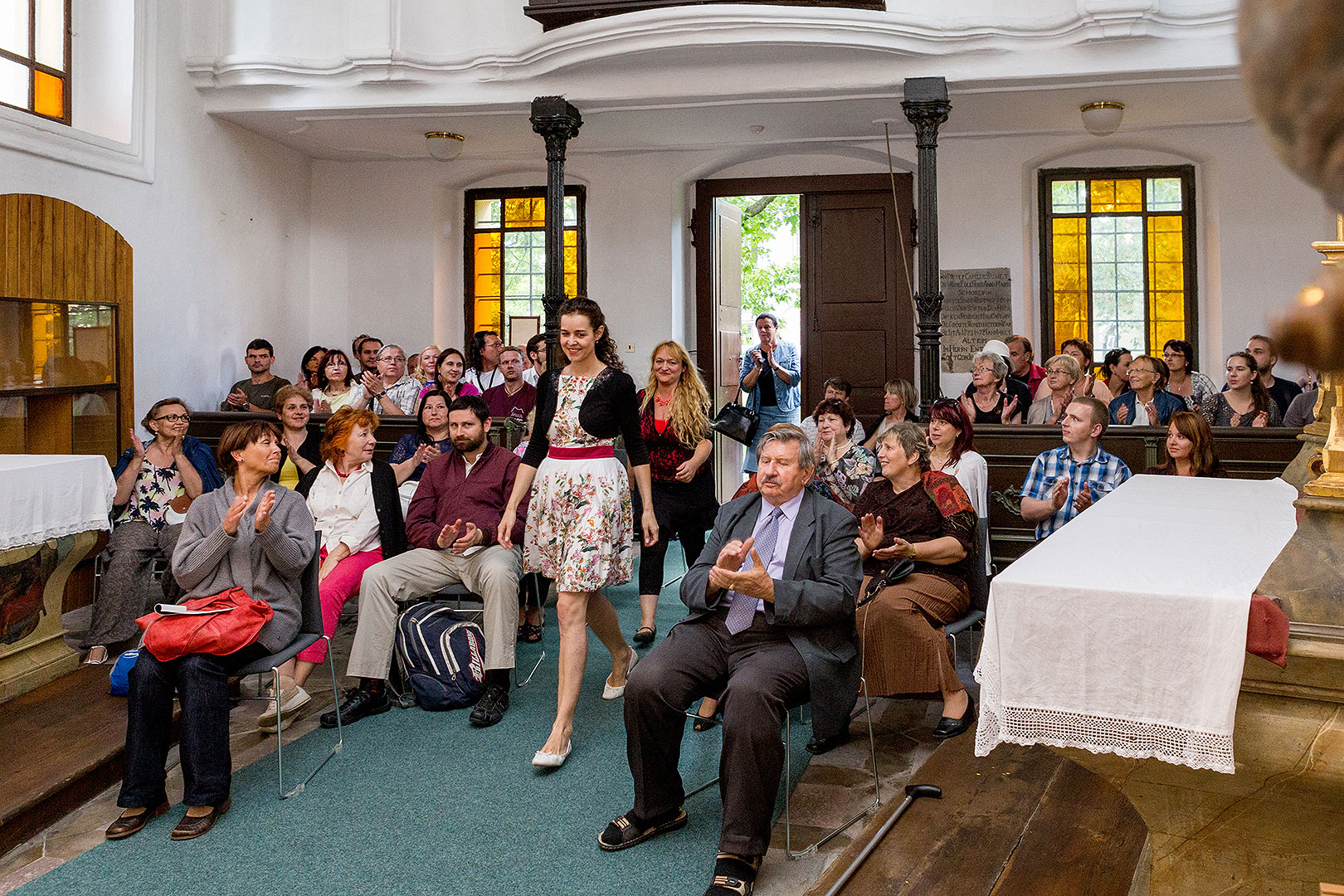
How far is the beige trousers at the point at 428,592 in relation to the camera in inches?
182

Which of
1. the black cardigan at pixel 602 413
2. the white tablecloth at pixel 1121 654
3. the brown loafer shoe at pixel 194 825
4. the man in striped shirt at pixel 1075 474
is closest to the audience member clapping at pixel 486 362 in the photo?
the black cardigan at pixel 602 413

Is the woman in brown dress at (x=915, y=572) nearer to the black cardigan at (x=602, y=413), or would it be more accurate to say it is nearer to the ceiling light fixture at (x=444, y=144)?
the black cardigan at (x=602, y=413)

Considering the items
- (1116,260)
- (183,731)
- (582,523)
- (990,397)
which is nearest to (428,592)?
(582,523)

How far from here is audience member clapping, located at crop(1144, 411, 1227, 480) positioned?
4664 mm

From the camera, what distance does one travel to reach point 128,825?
3.45m

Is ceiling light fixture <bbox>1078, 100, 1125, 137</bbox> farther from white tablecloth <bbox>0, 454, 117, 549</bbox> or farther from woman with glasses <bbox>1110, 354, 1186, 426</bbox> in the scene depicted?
white tablecloth <bbox>0, 454, 117, 549</bbox>

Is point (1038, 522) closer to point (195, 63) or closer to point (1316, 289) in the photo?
point (1316, 289)

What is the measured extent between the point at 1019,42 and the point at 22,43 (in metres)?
6.56

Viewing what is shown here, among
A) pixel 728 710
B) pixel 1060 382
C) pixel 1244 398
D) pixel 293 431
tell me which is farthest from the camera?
pixel 1060 382

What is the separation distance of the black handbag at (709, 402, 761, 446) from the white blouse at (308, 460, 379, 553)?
212 cm

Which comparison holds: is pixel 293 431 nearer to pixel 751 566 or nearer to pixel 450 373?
pixel 450 373

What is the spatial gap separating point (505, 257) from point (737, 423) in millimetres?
4935

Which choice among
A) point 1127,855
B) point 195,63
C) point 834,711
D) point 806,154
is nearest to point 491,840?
point 834,711

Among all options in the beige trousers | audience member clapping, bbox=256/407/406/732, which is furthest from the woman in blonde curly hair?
audience member clapping, bbox=256/407/406/732
